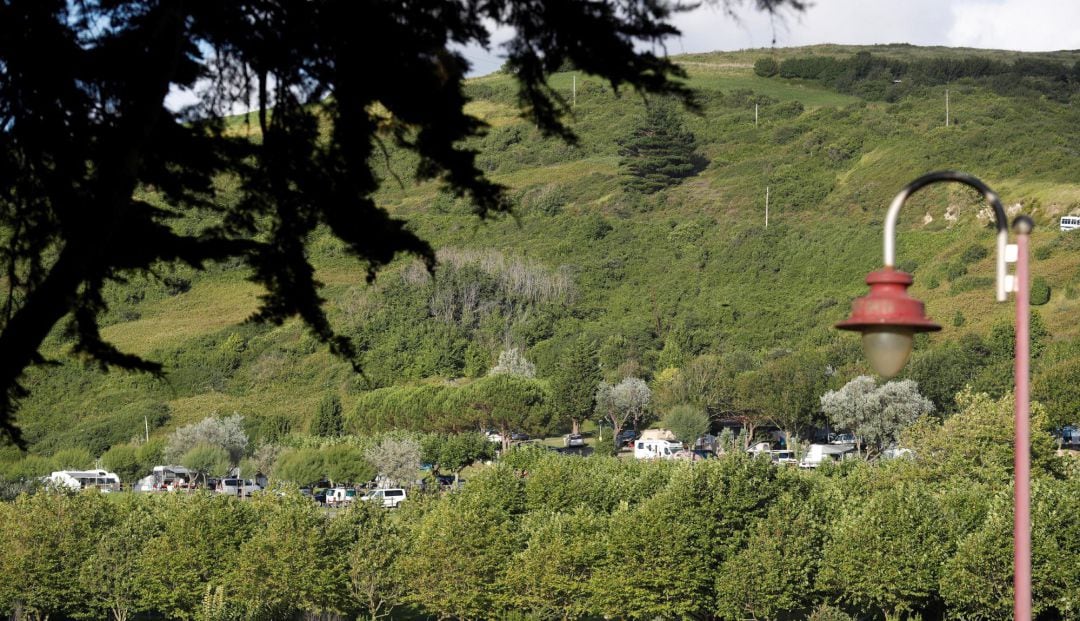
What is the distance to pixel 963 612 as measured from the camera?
3928cm

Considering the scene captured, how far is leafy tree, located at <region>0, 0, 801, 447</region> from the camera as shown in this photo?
22.3ft

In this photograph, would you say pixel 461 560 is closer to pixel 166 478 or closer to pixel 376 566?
pixel 376 566

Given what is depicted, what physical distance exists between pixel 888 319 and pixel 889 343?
0.46ft

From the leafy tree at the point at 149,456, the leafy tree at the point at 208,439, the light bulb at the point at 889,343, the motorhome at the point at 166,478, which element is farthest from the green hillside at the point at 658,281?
the light bulb at the point at 889,343

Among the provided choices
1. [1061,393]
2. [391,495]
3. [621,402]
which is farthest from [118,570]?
[1061,393]

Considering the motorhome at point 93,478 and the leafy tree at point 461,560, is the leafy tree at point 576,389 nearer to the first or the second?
the motorhome at point 93,478

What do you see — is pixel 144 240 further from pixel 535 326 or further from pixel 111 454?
pixel 535 326

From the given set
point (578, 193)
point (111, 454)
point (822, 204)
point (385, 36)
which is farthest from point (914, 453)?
point (578, 193)

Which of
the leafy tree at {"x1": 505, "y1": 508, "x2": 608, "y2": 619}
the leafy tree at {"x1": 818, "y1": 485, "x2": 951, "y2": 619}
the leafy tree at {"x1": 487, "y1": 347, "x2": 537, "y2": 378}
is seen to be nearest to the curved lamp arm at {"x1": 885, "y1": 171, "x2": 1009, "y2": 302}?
the leafy tree at {"x1": 818, "y1": 485, "x2": 951, "y2": 619}

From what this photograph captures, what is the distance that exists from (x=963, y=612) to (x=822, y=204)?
80574mm

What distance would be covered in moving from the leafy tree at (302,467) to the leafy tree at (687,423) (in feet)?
62.0

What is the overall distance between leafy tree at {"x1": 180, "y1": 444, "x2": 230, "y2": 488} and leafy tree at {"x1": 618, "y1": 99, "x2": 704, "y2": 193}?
218 ft

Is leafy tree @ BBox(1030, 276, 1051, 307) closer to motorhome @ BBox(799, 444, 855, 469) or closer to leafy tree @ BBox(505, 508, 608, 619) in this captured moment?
motorhome @ BBox(799, 444, 855, 469)

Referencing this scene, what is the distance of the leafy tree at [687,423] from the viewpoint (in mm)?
72062
